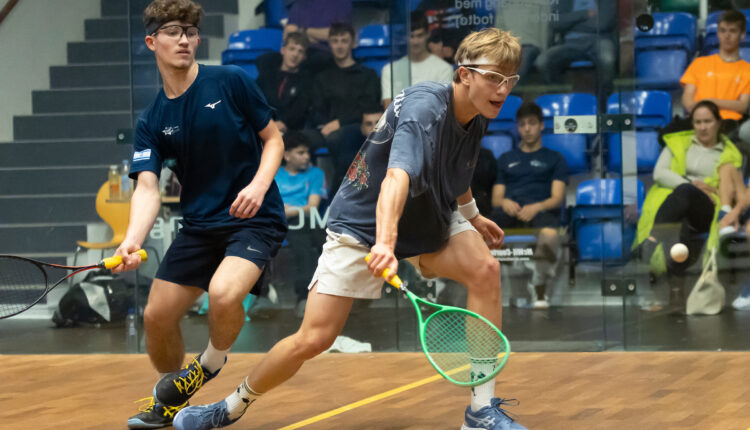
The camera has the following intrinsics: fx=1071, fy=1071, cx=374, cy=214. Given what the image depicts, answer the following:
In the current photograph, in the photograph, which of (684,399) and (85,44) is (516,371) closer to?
(684,399)

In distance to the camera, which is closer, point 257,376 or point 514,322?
point 257,376

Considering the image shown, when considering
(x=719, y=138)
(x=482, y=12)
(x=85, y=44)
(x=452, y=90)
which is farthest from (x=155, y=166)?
(x=85, y=44)

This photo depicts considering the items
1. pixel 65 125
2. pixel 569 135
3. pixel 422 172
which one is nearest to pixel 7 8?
pixel 65 125

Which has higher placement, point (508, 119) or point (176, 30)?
point (176, 30)

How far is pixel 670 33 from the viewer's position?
5730 mm

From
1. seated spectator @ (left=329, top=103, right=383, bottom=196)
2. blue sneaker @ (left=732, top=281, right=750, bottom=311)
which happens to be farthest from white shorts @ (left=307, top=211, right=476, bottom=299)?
blue sneaker @ (left=732, top=281, right=750, bottom=311)

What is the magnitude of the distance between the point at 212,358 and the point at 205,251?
38 centimetres

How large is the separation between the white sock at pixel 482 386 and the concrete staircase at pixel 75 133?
3215 millimetres

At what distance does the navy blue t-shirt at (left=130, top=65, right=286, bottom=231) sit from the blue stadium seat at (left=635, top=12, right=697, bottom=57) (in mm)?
2687

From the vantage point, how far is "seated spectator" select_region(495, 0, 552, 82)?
5.79 meters

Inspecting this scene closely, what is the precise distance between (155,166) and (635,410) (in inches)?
78.9

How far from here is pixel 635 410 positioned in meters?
4.04

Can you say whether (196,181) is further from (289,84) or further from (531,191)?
(531,191)

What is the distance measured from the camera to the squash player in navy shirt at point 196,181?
149 inches
